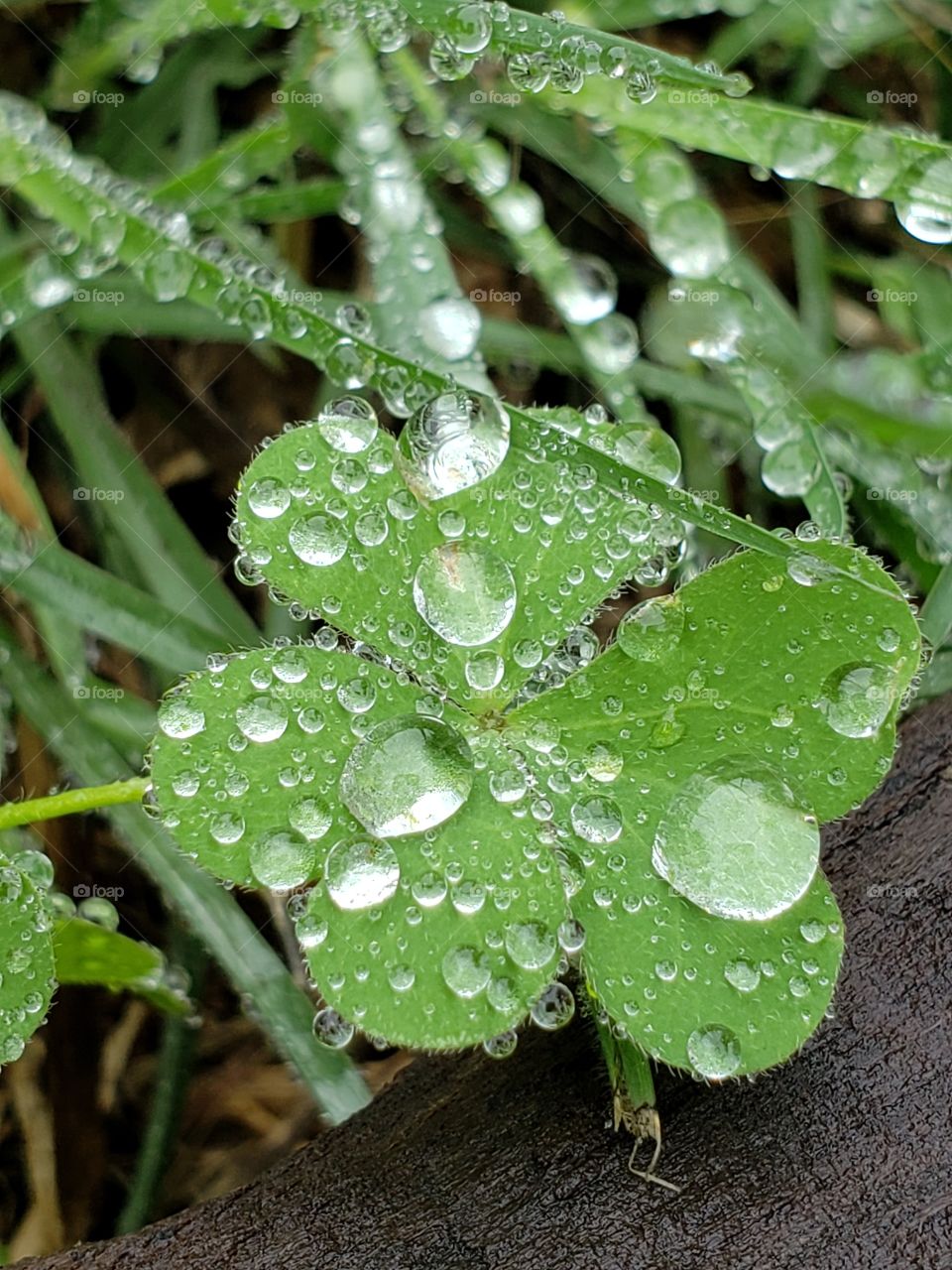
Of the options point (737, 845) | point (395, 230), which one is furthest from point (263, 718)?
point (395, 230)

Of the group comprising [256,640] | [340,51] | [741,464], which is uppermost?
[340,51]

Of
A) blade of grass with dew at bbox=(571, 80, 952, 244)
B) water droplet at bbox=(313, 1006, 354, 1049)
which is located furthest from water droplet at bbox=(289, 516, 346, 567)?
blade of grass with dew at bbox=(571, 80, 952, 244)

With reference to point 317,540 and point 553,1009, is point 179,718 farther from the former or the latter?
point 553,1009

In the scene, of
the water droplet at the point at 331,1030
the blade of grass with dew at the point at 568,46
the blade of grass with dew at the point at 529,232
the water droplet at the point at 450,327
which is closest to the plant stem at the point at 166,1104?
the water droplet at the point at 331,1030

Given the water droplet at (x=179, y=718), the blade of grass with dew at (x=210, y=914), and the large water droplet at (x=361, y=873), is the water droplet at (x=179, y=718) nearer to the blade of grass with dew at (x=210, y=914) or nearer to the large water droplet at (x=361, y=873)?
the large water droplet at (x=361, y=873)

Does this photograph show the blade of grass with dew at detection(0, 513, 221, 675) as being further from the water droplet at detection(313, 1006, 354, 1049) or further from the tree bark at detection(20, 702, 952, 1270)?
the tree bark at detection(20, 702, 952, 1270)

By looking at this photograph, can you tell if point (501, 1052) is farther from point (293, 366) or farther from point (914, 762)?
point (293, 366)

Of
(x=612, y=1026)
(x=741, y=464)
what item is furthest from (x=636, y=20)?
(x=612, y=1026)
